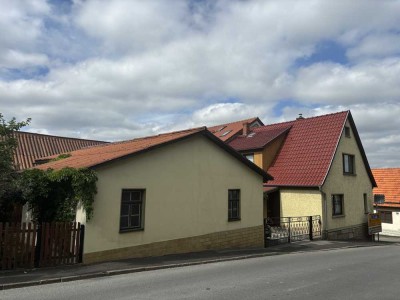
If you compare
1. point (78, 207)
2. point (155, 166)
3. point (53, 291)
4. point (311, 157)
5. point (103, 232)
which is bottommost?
point (53, 291)

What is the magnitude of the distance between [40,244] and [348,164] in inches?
806

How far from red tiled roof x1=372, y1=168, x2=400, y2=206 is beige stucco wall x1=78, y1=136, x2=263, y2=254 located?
1976 cm

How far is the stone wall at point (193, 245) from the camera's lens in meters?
11.2

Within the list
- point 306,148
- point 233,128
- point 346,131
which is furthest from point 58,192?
point 233,128

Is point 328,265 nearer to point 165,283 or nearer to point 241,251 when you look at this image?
point 241,251

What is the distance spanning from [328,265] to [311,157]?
12.5 meters

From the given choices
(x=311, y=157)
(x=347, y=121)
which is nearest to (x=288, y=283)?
(x=311, y=157)

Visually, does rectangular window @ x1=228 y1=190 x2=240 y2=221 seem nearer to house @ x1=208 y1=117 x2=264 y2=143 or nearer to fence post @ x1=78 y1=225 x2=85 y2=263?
fence post @ x1=78 y1=225 x2=85 y2=263

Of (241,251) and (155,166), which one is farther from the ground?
(155,166)

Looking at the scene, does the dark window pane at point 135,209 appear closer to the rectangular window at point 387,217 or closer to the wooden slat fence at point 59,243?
the wooden slat fence at point 59,243

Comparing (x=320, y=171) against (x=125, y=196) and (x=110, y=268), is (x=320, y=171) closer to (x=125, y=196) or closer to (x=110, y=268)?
(x=125, y=196)

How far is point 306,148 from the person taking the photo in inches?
948

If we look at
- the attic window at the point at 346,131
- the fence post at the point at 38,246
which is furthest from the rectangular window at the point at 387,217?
the fence post at the point at 38,246

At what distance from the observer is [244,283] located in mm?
8703
